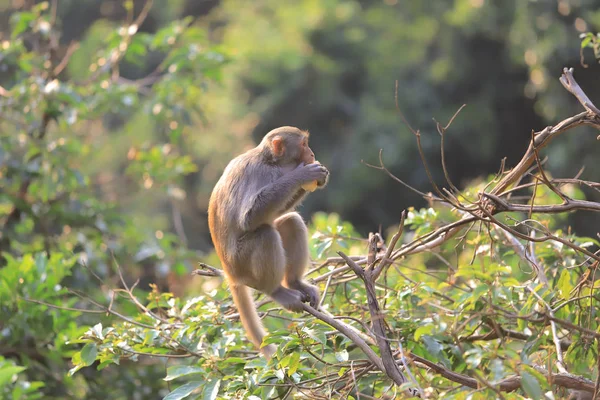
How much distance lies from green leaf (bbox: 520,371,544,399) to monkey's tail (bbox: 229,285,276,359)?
1854mm

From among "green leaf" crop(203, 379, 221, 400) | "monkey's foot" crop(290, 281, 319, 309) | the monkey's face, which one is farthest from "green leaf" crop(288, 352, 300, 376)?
the monkey's face

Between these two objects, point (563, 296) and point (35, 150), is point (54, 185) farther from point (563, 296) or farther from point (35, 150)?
point (563, 296)

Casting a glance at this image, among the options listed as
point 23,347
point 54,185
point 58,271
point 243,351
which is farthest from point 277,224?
point 54,185

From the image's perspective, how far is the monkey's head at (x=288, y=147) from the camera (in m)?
4.12

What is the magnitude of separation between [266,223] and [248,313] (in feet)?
1.44

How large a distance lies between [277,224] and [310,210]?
1413 cm

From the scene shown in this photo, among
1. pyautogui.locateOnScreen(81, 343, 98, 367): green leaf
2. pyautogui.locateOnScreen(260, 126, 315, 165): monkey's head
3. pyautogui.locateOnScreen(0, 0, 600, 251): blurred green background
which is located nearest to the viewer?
pyautogui.locateOnScreen(81, 343, 98, 367): green leaf

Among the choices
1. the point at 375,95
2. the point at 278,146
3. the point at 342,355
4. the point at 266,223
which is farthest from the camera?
the point at 375,95

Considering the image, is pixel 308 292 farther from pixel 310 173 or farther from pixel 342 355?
pixel 342 355

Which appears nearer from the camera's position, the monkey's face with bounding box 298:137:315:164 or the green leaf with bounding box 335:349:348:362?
the green leaf with bounding box 335:349:348:362

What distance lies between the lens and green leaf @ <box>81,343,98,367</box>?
3.38 metres

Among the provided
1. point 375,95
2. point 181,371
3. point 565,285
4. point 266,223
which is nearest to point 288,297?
point 266,223

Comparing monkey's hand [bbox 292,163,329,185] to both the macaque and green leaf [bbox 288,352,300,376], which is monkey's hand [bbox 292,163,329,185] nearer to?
the macaque

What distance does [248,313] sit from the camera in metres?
3.93
